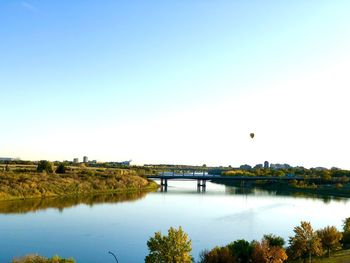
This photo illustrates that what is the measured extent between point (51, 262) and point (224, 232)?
28353 millimetres

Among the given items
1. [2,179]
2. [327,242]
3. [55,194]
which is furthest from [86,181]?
[327,242]

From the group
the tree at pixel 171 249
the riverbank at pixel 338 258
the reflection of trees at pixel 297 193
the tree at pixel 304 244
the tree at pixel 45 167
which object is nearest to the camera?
the tree at pixel 171 249

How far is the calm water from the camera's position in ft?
133

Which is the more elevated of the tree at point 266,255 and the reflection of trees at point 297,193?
the tree at point 266,255

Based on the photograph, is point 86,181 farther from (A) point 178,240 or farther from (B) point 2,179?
(A) point 178,240

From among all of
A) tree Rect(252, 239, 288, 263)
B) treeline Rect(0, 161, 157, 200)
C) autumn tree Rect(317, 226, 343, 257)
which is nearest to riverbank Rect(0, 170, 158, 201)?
treeline Rect(0, 161, 157, 200)

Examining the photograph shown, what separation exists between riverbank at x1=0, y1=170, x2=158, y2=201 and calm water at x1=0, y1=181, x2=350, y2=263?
568cm

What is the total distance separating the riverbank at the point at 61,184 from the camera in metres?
81.1

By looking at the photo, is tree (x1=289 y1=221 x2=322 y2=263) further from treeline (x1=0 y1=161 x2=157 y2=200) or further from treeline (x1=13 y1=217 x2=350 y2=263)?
treeline (x1=0 y1=161 x2=157 y2=200)

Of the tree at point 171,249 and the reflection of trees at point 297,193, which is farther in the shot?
the reflection of trees at point 297,193

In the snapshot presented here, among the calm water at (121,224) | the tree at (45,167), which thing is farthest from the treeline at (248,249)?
the tree at (45,167)

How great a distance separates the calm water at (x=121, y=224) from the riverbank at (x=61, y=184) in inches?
224

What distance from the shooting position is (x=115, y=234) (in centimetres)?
4834

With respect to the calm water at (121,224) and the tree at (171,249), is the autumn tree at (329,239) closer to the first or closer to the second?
the calm water at (121,224)
